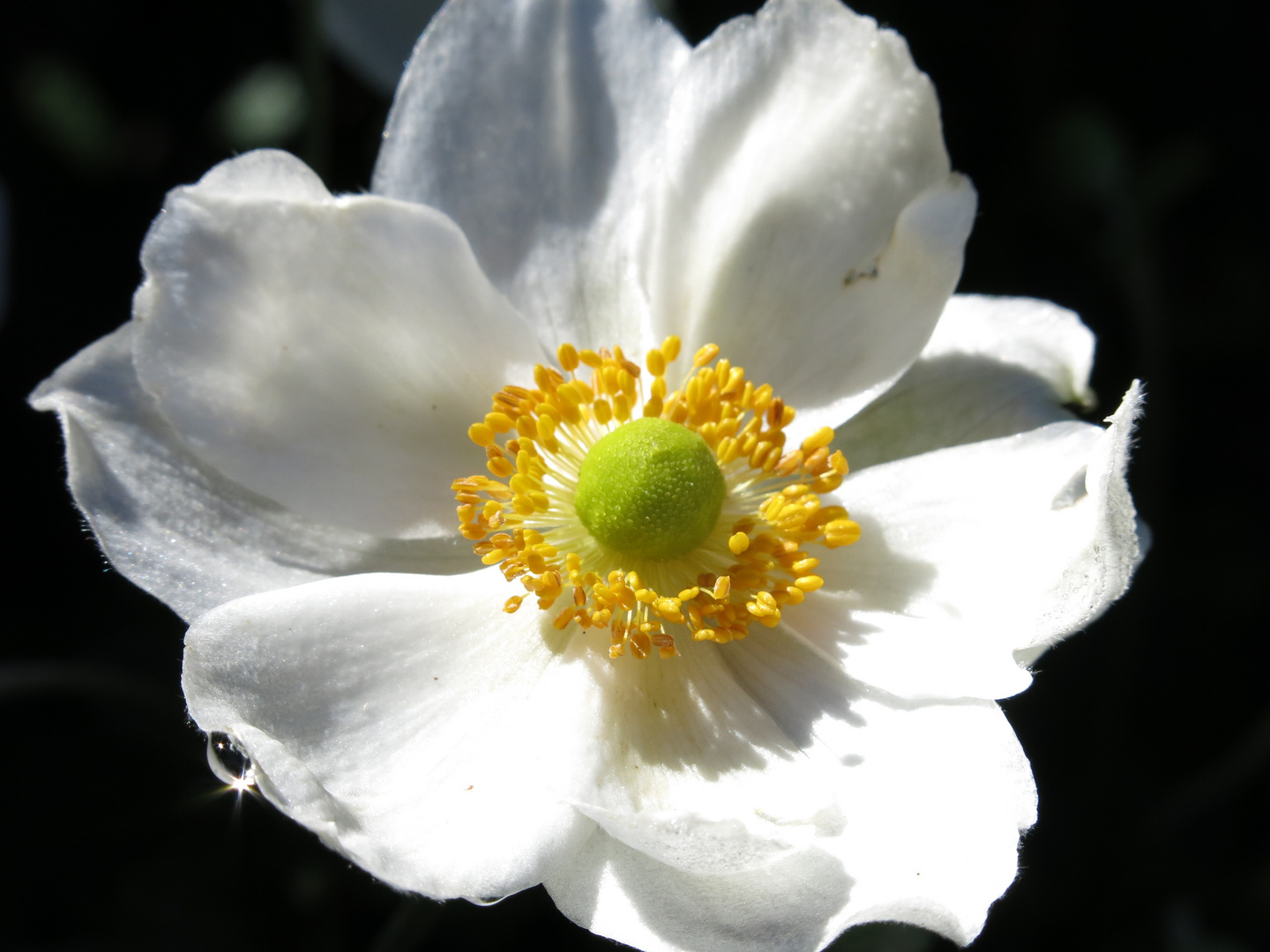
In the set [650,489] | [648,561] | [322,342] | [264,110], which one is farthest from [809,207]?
[264,110]

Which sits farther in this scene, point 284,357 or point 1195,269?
point 1195,269

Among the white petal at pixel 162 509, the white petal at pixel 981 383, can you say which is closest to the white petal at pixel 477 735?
the white petal at pixel 162 509

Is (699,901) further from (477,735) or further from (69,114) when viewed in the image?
(69,114)

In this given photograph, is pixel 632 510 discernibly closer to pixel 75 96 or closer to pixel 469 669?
pixel 469 669

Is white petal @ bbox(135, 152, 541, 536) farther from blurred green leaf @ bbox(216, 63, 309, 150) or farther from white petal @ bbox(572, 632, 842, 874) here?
blurred green leaf @ bbox(216, 63, 309, 150)

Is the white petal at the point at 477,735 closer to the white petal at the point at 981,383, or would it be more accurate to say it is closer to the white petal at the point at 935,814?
the white petal at the point at 935,814

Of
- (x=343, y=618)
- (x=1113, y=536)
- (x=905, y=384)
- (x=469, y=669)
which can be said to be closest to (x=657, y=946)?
(x=469, y=669)
